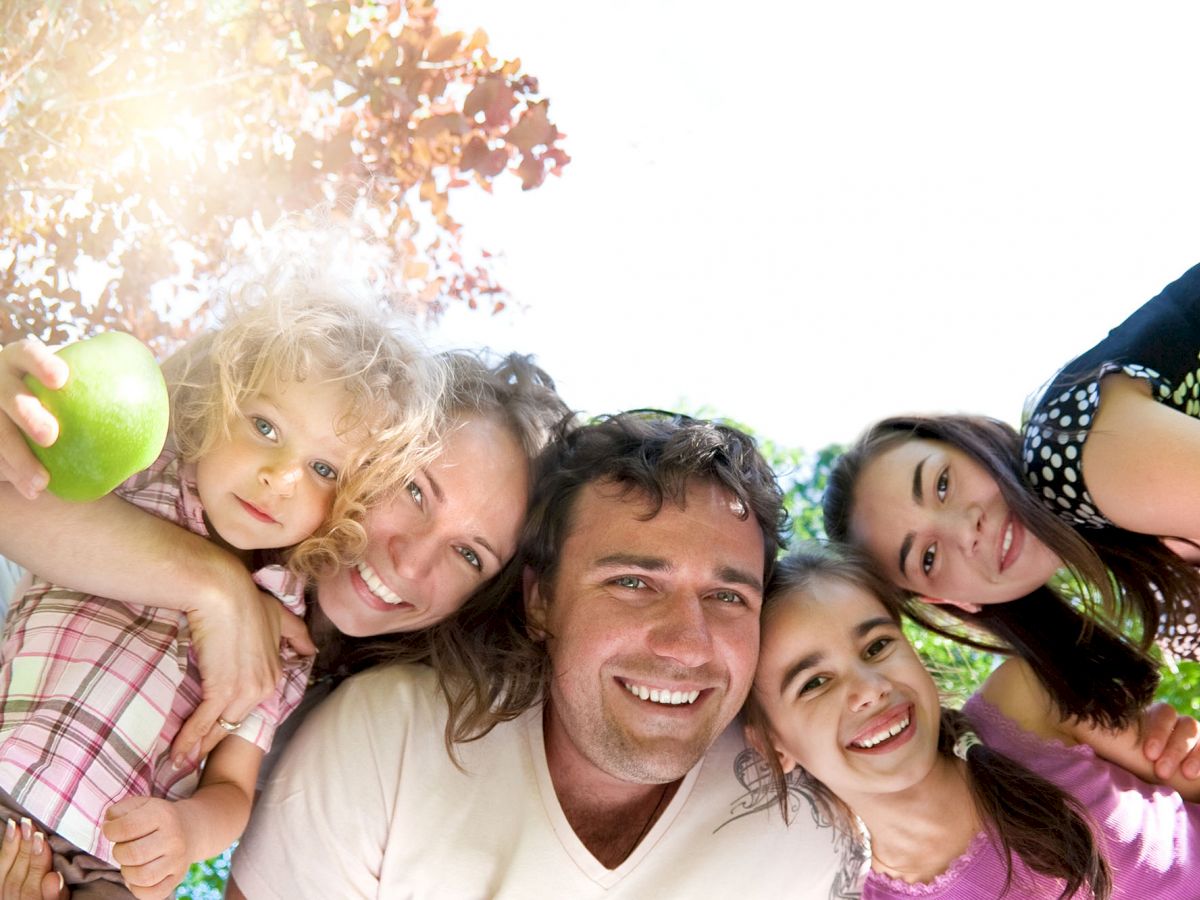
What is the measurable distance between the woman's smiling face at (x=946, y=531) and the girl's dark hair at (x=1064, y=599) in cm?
4

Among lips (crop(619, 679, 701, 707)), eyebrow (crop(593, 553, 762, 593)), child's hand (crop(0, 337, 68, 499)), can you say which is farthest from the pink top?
child's hand (crop(0, 337, 68, 499))

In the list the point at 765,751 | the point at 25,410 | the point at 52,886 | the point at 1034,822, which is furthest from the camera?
the point at 765,751

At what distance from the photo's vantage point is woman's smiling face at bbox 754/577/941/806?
2.30 metres

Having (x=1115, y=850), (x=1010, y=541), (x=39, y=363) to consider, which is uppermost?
(x=39, y=363)

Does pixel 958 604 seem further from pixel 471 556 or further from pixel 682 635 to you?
pixel 471 556

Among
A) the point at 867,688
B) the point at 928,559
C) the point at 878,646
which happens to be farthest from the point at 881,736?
the point at 928,559

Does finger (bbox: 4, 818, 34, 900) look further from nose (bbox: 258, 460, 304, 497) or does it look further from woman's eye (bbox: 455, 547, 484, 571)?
woman's eye (bbox: 455, 547, 484, 571)

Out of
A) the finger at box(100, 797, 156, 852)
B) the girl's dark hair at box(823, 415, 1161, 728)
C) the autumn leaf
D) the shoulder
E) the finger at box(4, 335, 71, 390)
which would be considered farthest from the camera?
the autumn leaf

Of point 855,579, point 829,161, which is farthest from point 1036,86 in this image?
point 855,579

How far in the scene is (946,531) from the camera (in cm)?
245

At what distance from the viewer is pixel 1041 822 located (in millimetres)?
2354

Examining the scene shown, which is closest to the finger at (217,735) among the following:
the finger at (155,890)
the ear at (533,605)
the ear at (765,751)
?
the finger at (155,890)

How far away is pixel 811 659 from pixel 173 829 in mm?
1358

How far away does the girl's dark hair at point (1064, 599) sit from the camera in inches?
94.7
